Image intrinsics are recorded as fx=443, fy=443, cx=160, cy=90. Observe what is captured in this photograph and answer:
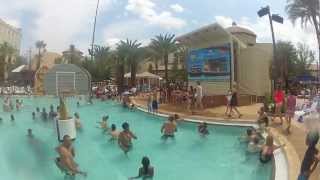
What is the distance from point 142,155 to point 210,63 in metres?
13.8

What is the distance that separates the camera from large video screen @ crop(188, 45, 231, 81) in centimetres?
2492

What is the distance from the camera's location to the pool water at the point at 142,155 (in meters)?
10.5

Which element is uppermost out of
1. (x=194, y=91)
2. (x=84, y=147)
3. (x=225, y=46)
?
(x=225, y=46)

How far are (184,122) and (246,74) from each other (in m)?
10.7

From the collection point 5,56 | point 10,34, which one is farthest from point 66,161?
point 10,34

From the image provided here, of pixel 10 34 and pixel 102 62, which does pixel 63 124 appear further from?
pixel 10 34

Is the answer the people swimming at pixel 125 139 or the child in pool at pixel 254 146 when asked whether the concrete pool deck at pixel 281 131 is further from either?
the people swimming at pixel 125 139

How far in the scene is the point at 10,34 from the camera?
332 feet

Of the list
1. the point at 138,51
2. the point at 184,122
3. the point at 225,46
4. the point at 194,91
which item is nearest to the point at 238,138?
the point at 184,122

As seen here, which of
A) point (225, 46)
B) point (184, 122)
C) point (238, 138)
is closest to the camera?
point (238, 138)

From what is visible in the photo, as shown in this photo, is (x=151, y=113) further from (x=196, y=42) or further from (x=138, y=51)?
(x=138, y=51)

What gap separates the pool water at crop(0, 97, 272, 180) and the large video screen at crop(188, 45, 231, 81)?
6885 millimetres

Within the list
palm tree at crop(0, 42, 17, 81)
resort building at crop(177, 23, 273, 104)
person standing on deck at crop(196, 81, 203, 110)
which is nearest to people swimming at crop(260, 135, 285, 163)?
person standing on deck at crop(196, 81, 203, 110)

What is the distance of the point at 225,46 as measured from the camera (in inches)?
984
